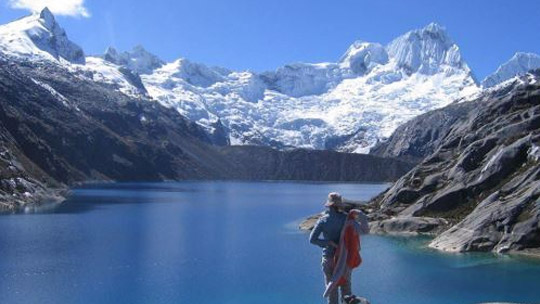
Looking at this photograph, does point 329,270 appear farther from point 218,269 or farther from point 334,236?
point 218,269

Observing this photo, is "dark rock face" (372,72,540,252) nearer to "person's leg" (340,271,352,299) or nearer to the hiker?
"person's leg" (340,271,352,299)

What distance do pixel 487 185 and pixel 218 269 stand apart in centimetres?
4066

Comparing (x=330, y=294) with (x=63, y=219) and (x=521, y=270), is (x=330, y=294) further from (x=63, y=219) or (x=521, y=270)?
(x=63, y=219)

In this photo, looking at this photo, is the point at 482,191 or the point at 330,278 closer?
the point at 330,278

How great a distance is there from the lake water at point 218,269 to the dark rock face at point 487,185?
170 inches

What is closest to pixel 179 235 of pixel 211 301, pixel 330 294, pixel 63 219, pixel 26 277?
pixel 63 219

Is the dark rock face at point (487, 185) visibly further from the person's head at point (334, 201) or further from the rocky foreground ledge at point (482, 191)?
the person's head at point (334, 201)

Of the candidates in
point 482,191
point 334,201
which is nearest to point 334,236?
point 334,201

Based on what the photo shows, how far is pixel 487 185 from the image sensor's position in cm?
9375

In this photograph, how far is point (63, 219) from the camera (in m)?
131

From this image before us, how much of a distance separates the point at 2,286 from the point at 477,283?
41517 millimetres

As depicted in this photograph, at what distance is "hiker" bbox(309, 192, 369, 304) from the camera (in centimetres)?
2464

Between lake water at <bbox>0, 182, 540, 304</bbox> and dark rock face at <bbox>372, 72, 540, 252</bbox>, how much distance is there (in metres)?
4.31

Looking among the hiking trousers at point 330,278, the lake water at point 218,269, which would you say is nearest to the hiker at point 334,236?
the hiking trousers at point 330,278
